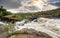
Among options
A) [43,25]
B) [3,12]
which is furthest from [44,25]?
[3,12]

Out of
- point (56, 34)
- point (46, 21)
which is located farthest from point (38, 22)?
point (56, 34)

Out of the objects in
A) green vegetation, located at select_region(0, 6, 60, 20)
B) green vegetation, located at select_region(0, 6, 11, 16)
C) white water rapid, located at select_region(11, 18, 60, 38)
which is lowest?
white water rapid, located at select_region(11, 18, 60, 38)

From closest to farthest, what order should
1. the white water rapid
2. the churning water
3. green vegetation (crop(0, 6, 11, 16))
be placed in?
the white water rapid < green vegetation (crop(0, 6, 11, 16)) < the churning water

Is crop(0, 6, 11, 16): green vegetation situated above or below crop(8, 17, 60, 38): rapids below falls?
above

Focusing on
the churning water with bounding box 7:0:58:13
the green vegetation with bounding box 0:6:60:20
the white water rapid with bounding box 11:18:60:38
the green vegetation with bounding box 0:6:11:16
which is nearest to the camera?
the white water rapid with bounding box 11:18:60:38

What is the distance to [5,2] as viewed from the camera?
8383 mm

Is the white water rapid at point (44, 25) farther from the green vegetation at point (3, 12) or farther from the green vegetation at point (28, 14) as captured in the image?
the green vegetation at point (3, 12)

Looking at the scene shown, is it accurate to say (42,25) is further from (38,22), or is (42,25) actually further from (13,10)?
(13,10)

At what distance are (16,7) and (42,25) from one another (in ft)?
7.64

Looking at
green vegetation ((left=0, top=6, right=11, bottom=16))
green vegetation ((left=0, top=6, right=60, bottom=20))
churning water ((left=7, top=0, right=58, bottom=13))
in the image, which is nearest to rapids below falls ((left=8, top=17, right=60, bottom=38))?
green vegetation ((left=0, top=6, right=60, bottom=20))

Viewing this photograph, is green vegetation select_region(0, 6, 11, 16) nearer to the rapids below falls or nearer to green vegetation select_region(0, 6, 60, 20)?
green vegetation select_region(0, 6, 60, 20)

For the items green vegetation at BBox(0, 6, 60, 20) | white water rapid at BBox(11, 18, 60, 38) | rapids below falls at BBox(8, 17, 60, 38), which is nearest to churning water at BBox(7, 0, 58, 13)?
green vegetation at BBox(0, 6, 60, 20)

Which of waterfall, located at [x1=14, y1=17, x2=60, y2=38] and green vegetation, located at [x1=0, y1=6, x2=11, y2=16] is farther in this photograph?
green vegetation, located at [x1=0, y1=6, x2=11, y2=16]

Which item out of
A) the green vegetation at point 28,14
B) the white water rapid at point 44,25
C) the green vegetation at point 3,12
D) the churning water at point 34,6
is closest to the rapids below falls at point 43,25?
the white water rapid at point 44,25
